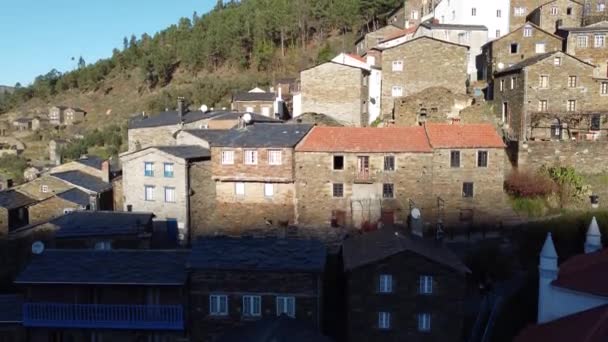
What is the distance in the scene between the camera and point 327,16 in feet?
273

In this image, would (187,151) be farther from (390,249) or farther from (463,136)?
(390,249)

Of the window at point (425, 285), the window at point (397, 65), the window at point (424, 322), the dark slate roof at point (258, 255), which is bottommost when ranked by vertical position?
the window at point (424, 322)

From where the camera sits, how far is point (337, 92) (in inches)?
1738

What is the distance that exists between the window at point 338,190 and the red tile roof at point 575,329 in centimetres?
1463

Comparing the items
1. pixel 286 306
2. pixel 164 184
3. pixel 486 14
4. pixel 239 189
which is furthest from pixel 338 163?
pixel 486 14

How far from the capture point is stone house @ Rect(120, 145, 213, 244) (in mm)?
37062

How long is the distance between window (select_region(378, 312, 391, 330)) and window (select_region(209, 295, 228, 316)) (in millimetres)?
5920

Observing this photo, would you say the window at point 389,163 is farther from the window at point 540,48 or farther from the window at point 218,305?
the window at point 540,48

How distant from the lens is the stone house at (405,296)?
2417 cm

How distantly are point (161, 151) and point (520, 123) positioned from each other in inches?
866

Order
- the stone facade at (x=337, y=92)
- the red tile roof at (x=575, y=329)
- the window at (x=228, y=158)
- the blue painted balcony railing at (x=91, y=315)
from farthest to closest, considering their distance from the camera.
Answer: the stone facade at (x=337, y=92)
the window at (x=228, y=158)
the blue painted balcony railing at (x=91, y=315)
the red tile roof at (x=575, y=329)

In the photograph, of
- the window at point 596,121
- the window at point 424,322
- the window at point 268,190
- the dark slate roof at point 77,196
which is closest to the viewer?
the window at point 424,322

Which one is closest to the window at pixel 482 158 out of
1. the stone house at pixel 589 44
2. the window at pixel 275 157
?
the window at pixel 275 157

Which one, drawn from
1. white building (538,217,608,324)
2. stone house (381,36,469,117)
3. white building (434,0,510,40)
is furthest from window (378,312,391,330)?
white building (434,0,510,40)
